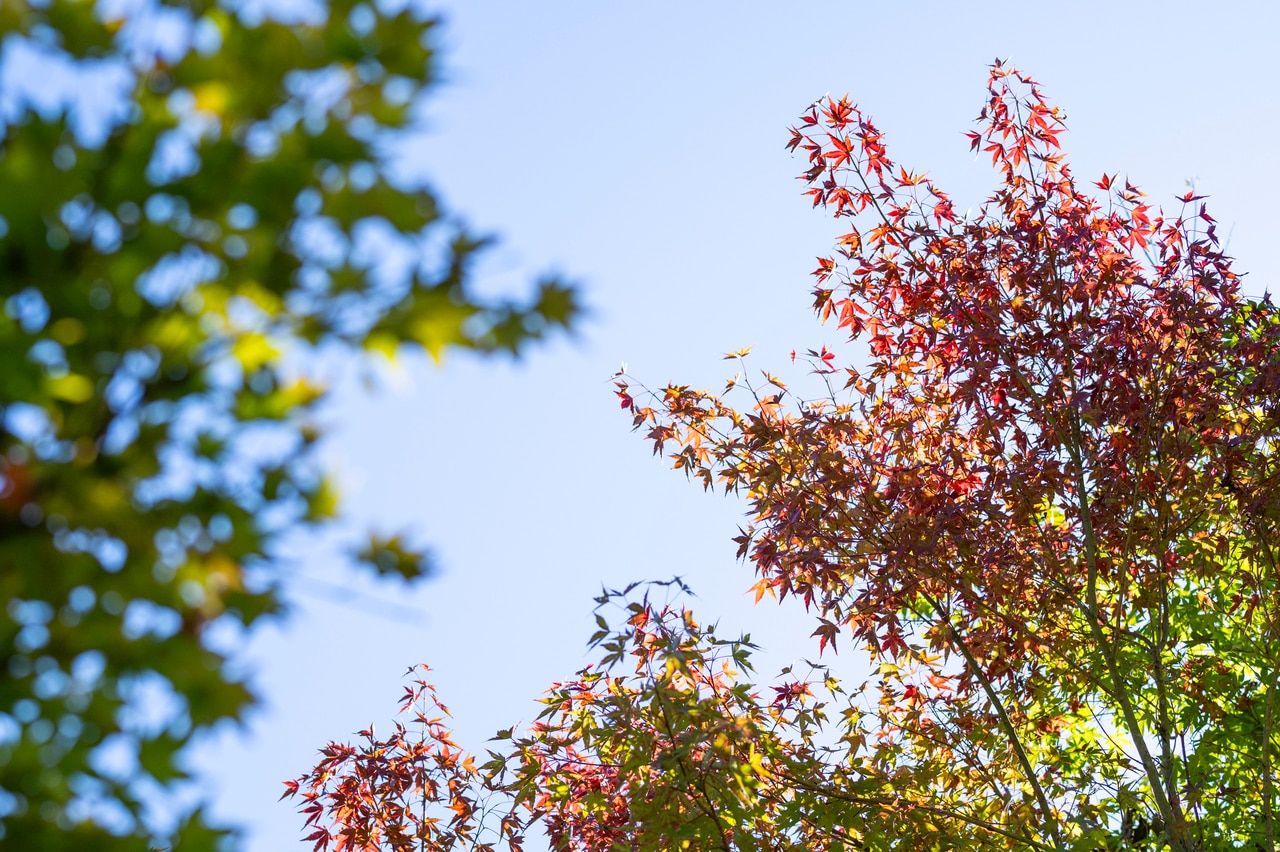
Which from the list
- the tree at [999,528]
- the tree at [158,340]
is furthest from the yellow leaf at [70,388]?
the tree at [999,528]

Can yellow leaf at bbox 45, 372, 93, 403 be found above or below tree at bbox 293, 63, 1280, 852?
below

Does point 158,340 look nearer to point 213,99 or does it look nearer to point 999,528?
point 213,99

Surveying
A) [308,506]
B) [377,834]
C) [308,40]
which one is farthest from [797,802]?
[308,40]

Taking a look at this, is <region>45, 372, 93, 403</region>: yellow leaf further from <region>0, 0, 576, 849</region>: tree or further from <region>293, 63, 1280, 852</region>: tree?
<region>293, 63, 1280, 852</region>: tree

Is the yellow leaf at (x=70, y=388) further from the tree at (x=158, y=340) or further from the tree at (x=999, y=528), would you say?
the tree at (x=999, y=528)

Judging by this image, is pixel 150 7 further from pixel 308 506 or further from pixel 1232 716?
pixel 1232 716

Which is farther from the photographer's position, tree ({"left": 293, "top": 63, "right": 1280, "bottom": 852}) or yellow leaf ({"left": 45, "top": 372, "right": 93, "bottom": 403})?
tree ({"left": 293, "top": 63, "right": 1280, "bottom": 852})

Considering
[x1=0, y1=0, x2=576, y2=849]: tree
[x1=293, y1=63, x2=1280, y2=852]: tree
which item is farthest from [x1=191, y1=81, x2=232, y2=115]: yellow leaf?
[x1=293, y1=63, x2=1280, y2=852]: tree

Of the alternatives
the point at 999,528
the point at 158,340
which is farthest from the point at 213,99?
the point at 999,528

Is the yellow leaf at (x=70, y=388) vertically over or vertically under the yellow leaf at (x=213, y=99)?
under

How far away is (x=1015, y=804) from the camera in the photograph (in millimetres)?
5035

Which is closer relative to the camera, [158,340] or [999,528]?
[158,340]

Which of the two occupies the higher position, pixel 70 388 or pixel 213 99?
pixel 213 99

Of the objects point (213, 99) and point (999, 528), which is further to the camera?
point (999, 528)
